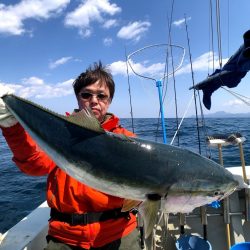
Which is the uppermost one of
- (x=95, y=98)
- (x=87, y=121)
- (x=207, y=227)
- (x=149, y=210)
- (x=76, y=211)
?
(x=95, y=98)

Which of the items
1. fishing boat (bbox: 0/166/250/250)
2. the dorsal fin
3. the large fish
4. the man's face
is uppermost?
the man's face

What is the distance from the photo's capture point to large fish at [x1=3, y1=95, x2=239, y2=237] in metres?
1.98

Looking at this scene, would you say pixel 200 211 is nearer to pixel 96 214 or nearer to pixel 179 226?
pixel 179 226

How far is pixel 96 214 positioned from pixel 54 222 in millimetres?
459

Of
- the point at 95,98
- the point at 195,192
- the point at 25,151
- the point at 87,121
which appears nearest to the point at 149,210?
the point at 195,192

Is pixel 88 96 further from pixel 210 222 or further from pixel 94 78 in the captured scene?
pixel 210 222

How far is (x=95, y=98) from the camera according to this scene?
3188mm

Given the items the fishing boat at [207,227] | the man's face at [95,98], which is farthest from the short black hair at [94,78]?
the fishing boat at [207,227]

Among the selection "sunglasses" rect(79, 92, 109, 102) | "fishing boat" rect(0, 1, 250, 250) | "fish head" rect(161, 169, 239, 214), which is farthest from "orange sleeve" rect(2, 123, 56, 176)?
"fishing boat" rect(0, 1, 250, 250)

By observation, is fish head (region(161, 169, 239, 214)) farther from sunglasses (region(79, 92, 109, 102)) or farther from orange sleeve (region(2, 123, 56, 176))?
sunglasses (region(79, 92, 109, 102))

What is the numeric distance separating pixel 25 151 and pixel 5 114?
451 millimetres

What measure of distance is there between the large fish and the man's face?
1076 mm

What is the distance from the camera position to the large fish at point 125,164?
1979 millimetres

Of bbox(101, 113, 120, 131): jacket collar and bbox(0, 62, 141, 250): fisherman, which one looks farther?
bbox(101, 113, 120, 131): jacket collar
